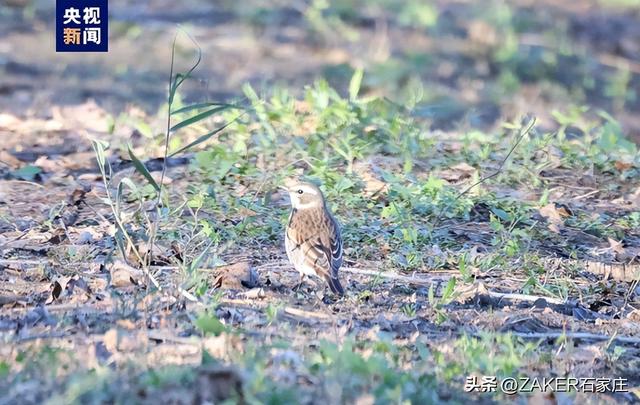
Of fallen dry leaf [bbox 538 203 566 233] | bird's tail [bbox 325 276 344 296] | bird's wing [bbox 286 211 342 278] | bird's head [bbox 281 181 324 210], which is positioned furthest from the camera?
fallen dry leaf [bbox 538 203 566 233]

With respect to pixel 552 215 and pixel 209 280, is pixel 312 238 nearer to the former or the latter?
pixel 209 280

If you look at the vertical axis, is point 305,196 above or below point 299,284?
above

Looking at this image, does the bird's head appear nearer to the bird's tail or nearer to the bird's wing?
the bird's wing

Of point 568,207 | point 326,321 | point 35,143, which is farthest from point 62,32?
point 326,321

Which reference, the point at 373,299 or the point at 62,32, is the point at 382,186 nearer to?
the point at 373,299

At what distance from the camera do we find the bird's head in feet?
24.9

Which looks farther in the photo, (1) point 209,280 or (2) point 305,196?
(2) point 305,196

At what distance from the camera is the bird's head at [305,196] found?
7.58 meters

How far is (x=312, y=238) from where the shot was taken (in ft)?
23.0

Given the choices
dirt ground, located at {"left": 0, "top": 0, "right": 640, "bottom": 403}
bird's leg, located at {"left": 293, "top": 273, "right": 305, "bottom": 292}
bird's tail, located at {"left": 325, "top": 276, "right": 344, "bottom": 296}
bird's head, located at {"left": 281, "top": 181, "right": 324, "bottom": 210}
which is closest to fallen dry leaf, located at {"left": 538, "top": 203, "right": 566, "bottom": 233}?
dirt ground, located at {"left": 0, "top": 0, "right": 640, "bottom": 403}

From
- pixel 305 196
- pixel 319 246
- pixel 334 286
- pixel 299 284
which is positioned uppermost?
pixel 305 196

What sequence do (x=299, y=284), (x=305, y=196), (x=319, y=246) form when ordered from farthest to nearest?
(x=305, y=196) < (x=299, y=284) < (x=319, y=246)

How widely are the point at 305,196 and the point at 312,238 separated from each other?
0.67 metres

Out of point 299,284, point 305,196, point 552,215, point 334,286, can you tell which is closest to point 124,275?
point 299,284
